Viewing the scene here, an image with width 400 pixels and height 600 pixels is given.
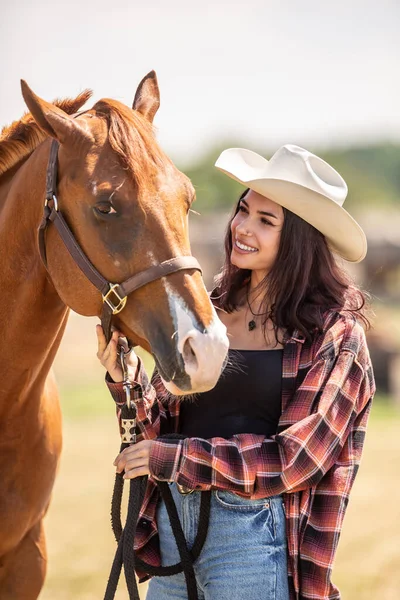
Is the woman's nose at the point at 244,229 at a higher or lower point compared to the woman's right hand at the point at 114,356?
higher

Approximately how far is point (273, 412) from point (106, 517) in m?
4.39

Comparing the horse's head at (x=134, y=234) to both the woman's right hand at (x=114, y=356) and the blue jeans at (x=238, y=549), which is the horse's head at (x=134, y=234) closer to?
the woman's right hand at (x=114, y=356)

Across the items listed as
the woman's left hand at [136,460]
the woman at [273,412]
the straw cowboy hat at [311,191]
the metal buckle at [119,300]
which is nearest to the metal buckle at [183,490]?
the woman at [273,412]

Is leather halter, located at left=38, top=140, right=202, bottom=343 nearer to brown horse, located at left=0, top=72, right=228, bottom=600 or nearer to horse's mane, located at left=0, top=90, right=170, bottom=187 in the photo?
brown horse, located at left=0, top=72, right=228, bottom=600

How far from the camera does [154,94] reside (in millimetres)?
3025

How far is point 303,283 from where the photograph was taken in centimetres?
284

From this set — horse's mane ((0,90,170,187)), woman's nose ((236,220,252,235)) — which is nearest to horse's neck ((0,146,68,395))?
horse's mane ((0,90,170,187))

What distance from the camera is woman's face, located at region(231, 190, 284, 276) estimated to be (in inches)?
114

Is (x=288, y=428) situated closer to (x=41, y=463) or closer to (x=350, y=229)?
(x=350, y=229)

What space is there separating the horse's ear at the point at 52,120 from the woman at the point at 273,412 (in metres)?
0.69

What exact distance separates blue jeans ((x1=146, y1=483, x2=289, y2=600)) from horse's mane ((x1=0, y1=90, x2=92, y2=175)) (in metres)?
1.50

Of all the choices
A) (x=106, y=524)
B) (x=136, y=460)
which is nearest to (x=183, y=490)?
(x=136, y=460)

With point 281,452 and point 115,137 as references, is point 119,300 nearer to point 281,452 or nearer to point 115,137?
point 115,137

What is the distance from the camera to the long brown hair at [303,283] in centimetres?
280
